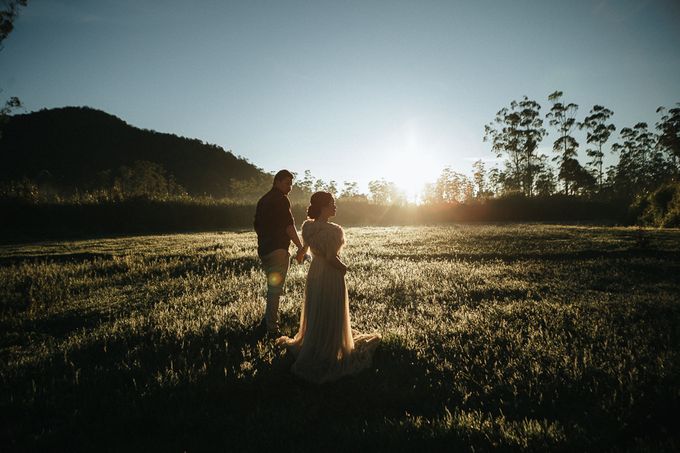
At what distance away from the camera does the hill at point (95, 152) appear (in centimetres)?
11769

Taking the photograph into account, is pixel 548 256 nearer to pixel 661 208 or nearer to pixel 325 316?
pixel 325 316

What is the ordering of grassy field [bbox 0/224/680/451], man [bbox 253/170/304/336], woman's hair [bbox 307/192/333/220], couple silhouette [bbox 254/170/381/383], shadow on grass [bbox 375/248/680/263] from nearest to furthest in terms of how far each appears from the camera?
grassy field [bbox 0/224/680/451], couple silhouette [bbox 254/170/381/383], woman's hair [bbox 307/192/333/220], man [bbox 253/170/304/336], shadow on grass [bbox 375/248/680/263]

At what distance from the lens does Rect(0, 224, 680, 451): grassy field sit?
3475 mm

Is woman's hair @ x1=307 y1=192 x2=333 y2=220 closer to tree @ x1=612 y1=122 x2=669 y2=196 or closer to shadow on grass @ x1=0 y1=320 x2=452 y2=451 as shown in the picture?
shadow on grass @ x1=0 y1=320 x2=452 y2=451

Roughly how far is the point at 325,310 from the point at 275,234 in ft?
6.95

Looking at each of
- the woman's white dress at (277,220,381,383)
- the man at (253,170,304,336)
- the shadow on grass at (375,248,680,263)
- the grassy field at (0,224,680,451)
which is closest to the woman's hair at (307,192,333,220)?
the woman's white dress at (277,220,381,383)

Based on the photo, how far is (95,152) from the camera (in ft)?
427

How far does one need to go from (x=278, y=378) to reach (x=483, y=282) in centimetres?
773

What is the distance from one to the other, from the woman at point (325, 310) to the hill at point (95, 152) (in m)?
116

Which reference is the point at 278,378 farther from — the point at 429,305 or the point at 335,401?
the point at 429,305

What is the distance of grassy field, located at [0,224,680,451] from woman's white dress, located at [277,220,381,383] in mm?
269

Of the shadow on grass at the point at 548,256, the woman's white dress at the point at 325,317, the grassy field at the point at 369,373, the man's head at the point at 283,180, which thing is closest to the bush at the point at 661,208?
the shadow on grass at the point at 548,256

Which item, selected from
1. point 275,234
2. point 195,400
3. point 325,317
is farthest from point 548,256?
point 195,400

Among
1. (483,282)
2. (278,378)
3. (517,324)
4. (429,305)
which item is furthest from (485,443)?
(483,282)
